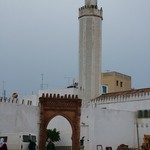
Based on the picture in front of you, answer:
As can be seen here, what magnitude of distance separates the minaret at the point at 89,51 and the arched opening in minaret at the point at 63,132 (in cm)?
429

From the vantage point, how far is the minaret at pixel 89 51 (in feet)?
116

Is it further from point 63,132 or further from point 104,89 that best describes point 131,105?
point 104,89

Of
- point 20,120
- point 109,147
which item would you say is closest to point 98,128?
point 109,147

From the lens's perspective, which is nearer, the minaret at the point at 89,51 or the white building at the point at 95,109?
the white building at the point at 95,109

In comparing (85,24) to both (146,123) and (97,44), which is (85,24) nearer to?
(97,44)

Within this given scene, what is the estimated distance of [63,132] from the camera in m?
30.9

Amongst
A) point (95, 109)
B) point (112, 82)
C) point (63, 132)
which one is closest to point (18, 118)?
point (95, 109)

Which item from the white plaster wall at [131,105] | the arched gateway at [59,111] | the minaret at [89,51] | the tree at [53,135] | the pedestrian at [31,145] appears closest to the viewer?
the pedestrian at [31,145]

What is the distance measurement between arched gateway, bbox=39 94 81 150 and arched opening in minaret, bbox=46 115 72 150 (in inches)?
180

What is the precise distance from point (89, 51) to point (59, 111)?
1225 centimetres

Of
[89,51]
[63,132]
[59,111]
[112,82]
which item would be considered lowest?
[63,132]

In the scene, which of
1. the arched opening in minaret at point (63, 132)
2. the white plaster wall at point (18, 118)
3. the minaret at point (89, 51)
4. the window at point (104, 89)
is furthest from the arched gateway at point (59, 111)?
the window at point (104, 89)

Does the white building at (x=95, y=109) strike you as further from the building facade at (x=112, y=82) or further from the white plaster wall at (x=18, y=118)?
the building facade at (x=112, y=82)

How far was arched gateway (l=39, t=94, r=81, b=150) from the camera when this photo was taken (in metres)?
24.1
